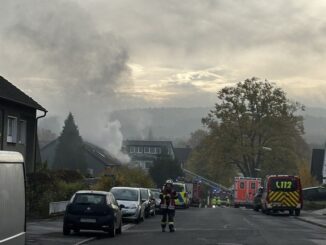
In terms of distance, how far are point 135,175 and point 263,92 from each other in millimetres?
23622

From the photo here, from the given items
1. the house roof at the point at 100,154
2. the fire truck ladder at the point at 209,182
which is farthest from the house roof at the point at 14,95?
the fire truck ladder at the point at 209,182

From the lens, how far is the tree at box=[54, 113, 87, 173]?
275ft

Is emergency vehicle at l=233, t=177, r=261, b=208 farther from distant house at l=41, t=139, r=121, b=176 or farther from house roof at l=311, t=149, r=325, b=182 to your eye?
house roof at l=311, t=149, r=325, b=182

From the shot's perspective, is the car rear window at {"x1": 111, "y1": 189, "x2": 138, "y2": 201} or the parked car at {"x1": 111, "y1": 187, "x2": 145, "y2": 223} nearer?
the parked car at {"x1": 111, "y1": 187, "x2": 145, "y2": 223}

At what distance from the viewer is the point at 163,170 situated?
8194 centimetres

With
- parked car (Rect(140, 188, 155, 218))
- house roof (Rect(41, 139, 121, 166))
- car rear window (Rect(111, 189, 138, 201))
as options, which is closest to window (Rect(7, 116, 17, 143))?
parked car (Rect(140, 188, 155, 218))

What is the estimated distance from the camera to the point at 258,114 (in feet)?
239

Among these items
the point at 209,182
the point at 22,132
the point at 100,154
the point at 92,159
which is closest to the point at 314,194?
the point at 22,132

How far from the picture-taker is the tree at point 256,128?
71062mm

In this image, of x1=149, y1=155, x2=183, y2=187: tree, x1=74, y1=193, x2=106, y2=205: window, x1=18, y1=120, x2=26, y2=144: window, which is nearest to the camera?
x1=74, y1=193, x2=106, y2=205: window

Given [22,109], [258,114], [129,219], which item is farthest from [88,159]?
[129,219]

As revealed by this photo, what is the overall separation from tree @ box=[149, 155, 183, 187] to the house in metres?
43.0

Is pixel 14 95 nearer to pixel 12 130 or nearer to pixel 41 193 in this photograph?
pixel 12 130

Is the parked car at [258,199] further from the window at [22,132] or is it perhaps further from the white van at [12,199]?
the white van at [12,199]
